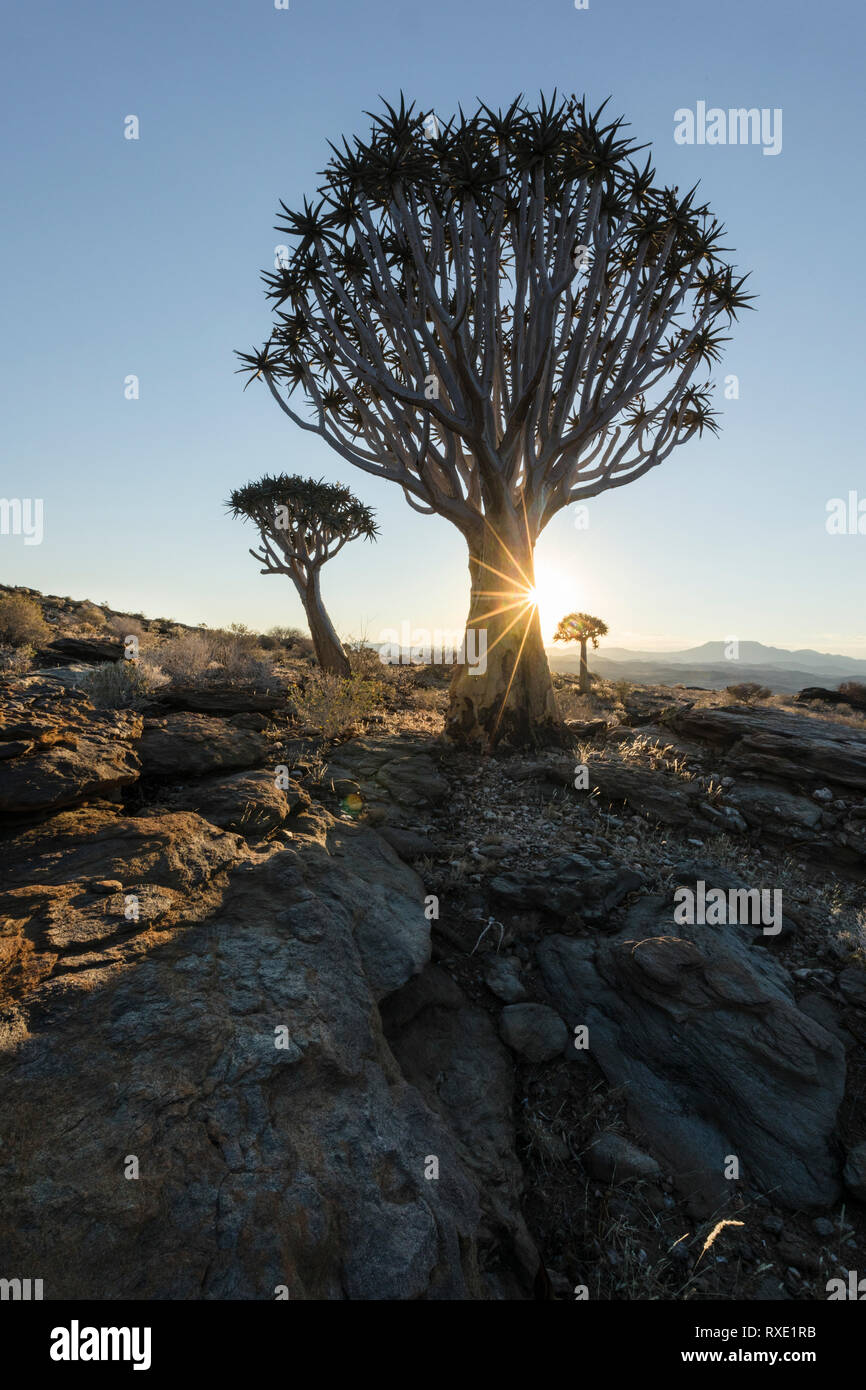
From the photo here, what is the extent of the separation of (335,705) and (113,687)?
9.60 feet

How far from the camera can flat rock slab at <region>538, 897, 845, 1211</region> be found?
3799mm

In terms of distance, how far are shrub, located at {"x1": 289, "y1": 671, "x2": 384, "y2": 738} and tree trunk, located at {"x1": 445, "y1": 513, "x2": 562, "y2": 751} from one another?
1.43 meters

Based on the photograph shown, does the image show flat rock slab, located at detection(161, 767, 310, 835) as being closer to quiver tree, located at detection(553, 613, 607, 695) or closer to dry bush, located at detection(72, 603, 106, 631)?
dry bush, located at detection(72, 603, 106, 631)

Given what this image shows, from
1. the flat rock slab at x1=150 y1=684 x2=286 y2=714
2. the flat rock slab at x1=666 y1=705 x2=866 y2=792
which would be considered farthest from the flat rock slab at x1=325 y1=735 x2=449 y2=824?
the flat rock slab at x1=666 y1=705 x2=866 y2=792

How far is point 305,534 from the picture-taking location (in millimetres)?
19062

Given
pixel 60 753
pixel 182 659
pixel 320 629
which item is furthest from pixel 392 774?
pixel 320 629

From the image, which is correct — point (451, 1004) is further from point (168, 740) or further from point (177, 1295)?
point (168, 740)

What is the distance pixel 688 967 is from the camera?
4.51m

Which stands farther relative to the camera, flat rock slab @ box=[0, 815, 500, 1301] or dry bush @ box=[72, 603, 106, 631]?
dry bush @ box=[72, 603, 106, 631]

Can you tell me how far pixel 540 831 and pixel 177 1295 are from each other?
4.95 meters

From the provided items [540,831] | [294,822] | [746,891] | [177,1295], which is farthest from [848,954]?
[177,1295]

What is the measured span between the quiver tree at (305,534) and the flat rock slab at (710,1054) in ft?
47.6

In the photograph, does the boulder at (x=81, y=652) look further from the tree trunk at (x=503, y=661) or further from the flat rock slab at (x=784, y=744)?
the flat rock slab at (x=784, y=744)

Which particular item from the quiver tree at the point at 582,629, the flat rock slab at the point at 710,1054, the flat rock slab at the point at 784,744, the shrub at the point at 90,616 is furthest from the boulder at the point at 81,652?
the quiver tree at the point at 582,629
